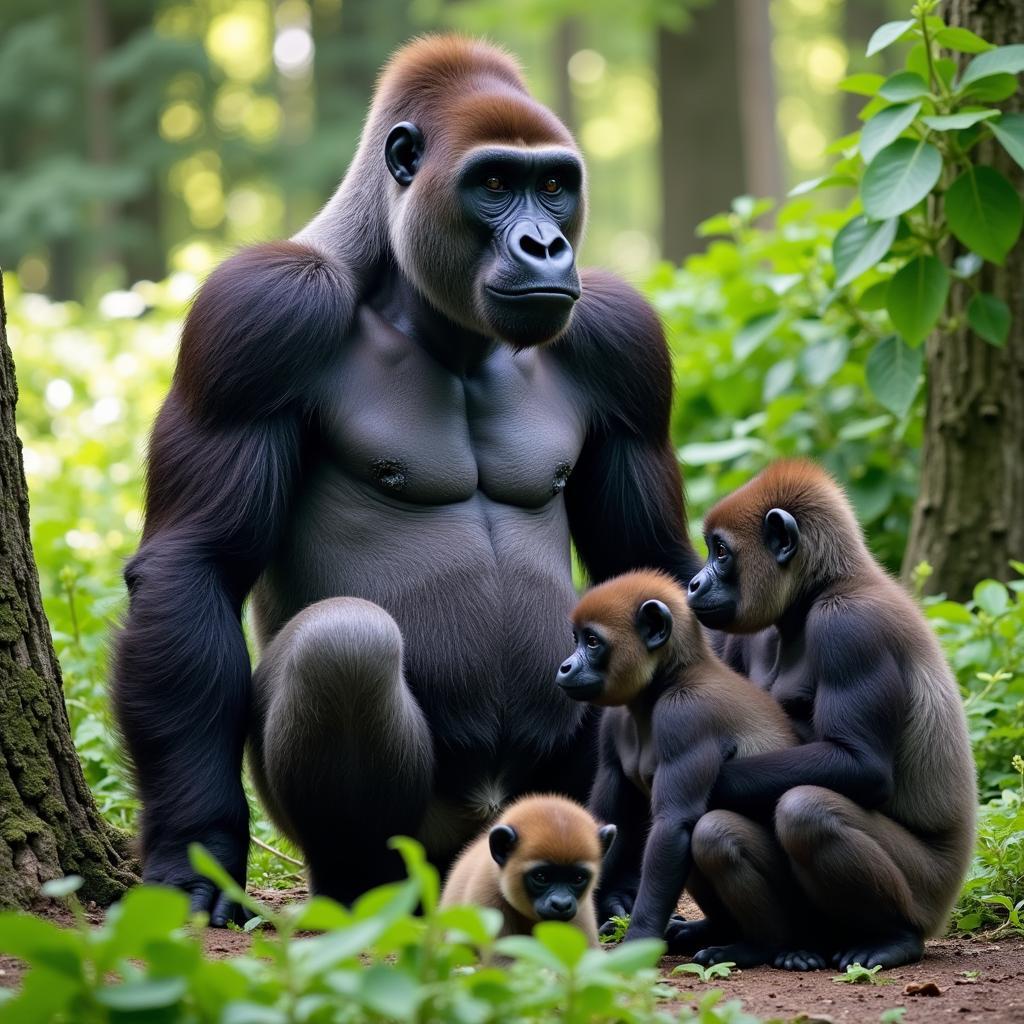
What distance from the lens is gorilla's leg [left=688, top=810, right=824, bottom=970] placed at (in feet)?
12.0

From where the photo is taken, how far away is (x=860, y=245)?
18.0 feet

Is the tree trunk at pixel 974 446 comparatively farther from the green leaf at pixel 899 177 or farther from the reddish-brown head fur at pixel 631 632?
the reddish-brown head fur at pixel 631 632

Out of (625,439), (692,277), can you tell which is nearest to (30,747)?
(625,439)

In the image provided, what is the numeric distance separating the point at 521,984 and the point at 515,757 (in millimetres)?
2084

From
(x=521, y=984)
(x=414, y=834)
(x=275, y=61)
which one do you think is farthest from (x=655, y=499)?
(x=275, y=61)

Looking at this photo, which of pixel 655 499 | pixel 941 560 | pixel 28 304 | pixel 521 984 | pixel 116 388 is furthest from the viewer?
pixel 28 304

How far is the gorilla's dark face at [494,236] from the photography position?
13.7 ft

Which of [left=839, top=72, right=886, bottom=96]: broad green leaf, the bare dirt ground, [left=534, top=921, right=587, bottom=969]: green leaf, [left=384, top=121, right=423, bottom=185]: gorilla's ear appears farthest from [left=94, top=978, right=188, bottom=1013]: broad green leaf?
[left=839, top=72, right=886, bottom=96]: broad green leaf

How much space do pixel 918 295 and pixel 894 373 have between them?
0.36 meters

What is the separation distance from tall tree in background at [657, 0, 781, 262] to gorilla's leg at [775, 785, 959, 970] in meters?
11.2

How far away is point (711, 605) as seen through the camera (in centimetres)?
402

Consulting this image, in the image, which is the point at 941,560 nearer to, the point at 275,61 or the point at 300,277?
the point at 300,277

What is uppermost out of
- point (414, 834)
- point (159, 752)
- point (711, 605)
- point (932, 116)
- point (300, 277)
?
point (932, 116)

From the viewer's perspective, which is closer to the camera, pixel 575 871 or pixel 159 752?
pixel 575 871
